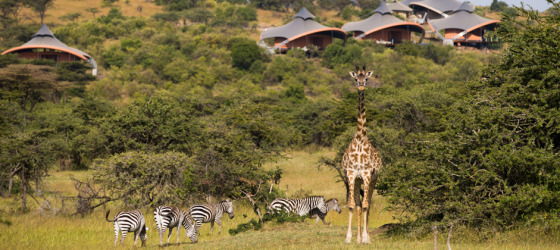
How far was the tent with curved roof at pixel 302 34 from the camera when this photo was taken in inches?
3770

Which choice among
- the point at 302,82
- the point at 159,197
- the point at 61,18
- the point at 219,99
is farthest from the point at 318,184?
the point at 61,18

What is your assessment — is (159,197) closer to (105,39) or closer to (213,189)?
(213,189)

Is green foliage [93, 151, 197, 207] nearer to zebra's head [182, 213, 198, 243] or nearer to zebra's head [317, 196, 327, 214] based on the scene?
zebra's head [317, 196, 327, 214]

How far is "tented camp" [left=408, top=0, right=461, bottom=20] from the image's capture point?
12875 cm

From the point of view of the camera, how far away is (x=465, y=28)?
102875 mm

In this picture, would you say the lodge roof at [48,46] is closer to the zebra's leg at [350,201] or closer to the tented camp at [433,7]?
the tented camp at [433,7]

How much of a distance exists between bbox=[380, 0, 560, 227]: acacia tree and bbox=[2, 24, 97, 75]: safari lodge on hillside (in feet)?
234

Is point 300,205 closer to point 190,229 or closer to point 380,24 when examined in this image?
point 190,229

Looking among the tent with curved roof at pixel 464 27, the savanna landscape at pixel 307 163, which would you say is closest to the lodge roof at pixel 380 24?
the tent with curved roof at pixel 464 27

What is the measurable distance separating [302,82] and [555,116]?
61.6m

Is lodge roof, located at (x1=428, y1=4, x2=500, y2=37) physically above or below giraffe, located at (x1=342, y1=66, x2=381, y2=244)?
above

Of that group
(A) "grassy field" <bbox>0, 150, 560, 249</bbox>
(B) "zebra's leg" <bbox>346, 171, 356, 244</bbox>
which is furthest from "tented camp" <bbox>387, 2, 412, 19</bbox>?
(B) "zebra's leg" <bbox>346, 171, 356, 244</bbox>

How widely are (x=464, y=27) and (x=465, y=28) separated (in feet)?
1.09

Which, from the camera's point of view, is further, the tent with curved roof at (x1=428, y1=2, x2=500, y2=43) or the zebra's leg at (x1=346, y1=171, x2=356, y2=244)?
the tent with curved roof at (x1=428, y1=2, x2=500, y2=43)
